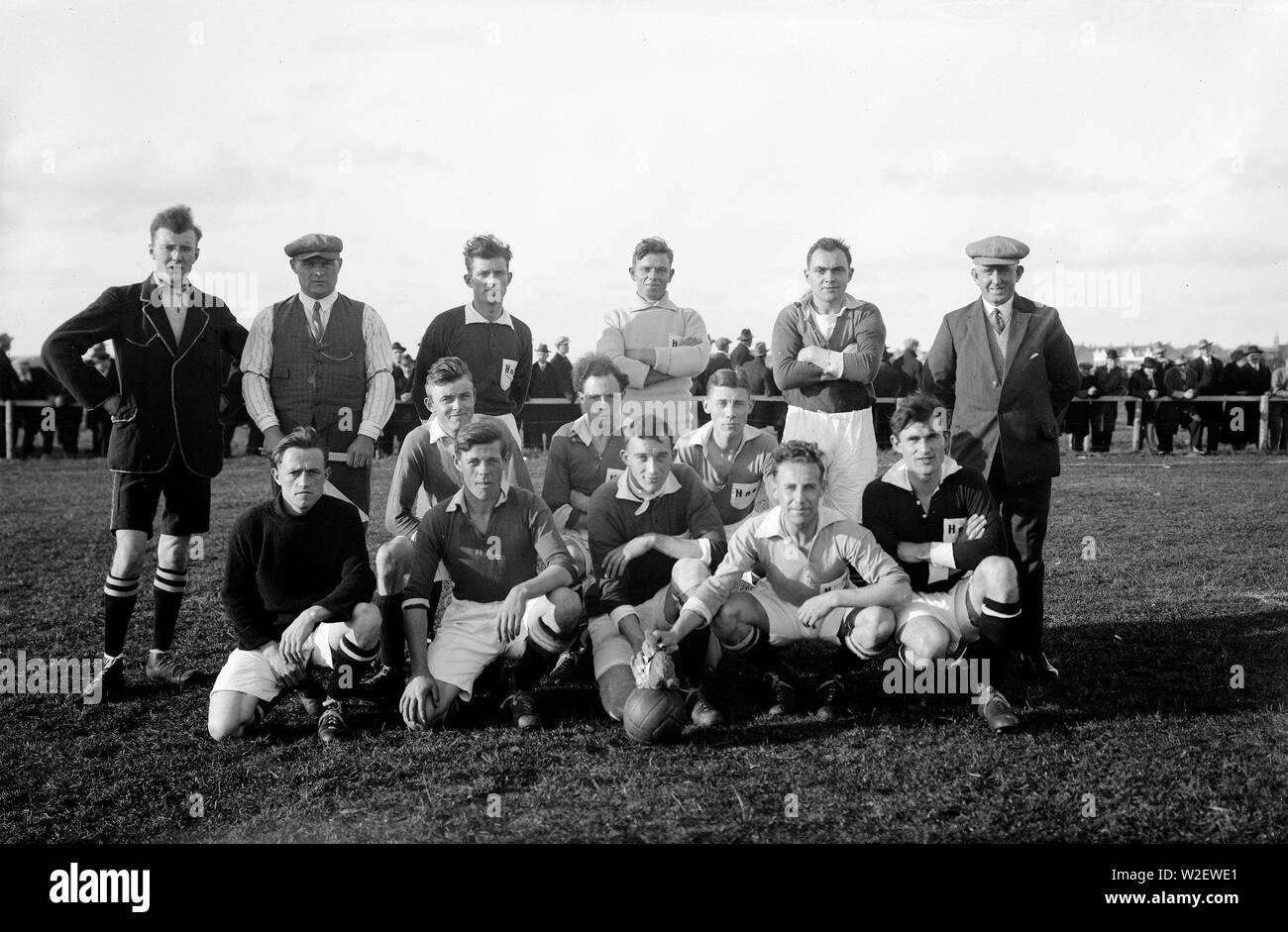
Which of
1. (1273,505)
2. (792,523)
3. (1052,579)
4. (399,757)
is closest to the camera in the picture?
(399,757)

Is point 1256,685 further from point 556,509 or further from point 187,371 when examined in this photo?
point 187,371

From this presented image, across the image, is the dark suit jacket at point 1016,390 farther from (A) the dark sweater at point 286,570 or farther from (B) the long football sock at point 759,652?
(A) the dark sweater at point 286,570

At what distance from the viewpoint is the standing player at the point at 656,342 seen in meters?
5.80

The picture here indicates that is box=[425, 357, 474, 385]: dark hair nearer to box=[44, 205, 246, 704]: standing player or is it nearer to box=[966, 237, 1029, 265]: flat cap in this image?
box=[44, 205, 246, 704]: standing player

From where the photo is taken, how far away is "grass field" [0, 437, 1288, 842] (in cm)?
331

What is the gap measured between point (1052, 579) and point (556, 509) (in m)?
3.52

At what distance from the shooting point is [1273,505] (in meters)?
10.4

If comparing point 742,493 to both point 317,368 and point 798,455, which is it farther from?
point 317,368

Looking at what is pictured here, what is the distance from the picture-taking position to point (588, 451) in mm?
5574

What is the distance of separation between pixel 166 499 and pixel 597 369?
2.18 m

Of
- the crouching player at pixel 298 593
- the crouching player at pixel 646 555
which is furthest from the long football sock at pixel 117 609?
the crouching player at pixel 646 555

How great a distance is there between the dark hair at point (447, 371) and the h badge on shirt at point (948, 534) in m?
2.40

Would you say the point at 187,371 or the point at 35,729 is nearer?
the point at 35,729
